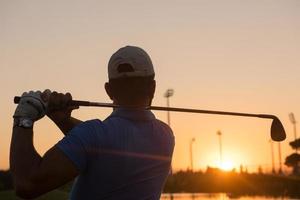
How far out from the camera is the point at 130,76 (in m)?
2.99

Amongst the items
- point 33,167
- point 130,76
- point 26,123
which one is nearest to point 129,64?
point 130,76

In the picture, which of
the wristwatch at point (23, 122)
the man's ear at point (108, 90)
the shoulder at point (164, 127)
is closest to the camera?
the wristwatch at point (23, 122)

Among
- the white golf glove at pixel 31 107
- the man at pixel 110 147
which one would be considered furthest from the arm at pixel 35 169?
the white golf glove at pixel 31 107

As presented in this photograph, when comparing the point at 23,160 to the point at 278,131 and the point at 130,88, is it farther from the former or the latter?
the point at 278,131

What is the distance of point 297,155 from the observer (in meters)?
68.2

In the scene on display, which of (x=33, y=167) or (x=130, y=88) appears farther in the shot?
(x=130, y=88)

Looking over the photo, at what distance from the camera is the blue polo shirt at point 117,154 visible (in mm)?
2713

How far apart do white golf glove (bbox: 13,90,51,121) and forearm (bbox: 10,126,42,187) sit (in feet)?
0.48

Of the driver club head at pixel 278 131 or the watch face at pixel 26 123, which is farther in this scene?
the driver club head at pixel 278 131

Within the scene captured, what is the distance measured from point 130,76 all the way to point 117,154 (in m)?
0.42

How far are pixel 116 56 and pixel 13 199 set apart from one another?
17352 millimetres

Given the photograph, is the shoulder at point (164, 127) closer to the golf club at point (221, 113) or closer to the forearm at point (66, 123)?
the golf club at point (221, 113)

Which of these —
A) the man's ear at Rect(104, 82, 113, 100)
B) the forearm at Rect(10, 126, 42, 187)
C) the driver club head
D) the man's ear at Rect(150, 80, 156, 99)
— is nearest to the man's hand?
the forearm at Rect(10, 126, 42, 187)

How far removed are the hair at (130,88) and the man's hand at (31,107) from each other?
37 cm
